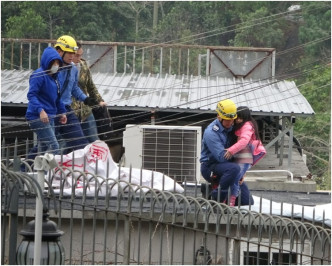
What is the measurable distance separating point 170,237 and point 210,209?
121 cm

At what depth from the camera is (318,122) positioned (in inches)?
1448

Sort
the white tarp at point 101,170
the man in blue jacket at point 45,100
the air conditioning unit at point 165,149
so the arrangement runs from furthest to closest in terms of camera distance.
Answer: the air conditioning unit at point 165,149, the man in blue jacket at point 45,100, the white tarp at point 101,170

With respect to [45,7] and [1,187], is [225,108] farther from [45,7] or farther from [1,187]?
[45,7]

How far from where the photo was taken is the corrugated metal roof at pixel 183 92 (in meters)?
19.2

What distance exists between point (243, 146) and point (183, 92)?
7880 millimetres

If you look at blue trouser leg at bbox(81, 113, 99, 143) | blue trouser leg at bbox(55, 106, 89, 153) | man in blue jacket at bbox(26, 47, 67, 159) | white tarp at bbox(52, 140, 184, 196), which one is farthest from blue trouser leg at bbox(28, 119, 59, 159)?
blue trouser leg at bbox(81, 113, 99, 143)

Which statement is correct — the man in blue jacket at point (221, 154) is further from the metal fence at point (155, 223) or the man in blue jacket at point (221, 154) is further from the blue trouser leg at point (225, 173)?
the metal fence at point (155, 223)

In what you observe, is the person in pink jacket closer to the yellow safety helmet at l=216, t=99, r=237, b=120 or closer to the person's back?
the yellow safety helmet at l=216, t=99, r=237, b=120

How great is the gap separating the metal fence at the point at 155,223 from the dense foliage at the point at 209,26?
2487cm

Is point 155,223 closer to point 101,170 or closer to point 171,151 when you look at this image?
point 101,170

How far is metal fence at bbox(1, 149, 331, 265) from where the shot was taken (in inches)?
406

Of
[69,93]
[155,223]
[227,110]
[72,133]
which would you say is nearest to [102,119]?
[72,133]

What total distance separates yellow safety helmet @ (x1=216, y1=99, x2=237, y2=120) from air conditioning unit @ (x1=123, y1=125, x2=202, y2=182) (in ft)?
12.8

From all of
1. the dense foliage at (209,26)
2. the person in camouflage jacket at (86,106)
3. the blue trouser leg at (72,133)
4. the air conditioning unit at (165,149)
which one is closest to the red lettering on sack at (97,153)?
the blue trouser leg at (72,133)
